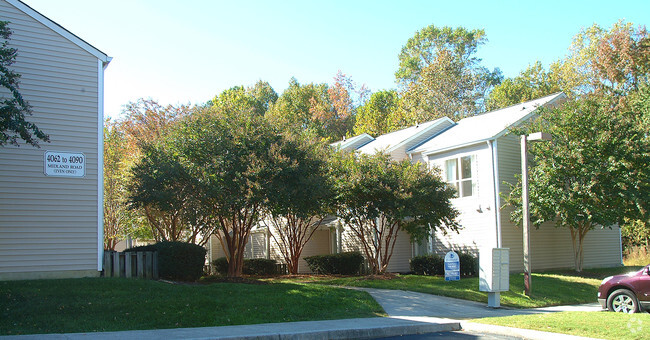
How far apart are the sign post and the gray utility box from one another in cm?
359

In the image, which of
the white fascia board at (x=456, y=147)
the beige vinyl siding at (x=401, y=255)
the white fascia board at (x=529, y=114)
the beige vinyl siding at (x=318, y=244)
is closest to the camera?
the white fascia board at (x=529, y=114)

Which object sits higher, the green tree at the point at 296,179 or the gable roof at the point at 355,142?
the gable roof at the point at 355,142

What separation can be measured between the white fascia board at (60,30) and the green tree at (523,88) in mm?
37410

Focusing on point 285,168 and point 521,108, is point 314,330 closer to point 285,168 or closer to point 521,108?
point 285,168

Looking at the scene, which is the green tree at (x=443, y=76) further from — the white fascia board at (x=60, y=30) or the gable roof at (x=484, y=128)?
the white fascia board at (x=60, y=30)

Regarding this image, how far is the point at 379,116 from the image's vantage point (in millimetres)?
50719

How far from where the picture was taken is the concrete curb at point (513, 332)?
406 inches

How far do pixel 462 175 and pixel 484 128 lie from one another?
2474 millimetres

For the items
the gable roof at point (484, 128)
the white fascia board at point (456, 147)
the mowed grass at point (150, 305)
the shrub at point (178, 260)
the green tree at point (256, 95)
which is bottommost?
the mowed grass at point (150, 305)

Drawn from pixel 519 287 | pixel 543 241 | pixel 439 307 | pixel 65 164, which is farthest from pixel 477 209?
pixel 65 164

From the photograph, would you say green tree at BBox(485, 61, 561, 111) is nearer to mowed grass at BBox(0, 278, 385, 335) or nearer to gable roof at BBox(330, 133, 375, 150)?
gable roof at BBox(330, 133, 375, 150)

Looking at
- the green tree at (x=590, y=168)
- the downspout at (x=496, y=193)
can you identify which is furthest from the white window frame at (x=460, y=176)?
the green tree at (x=590, y=168)

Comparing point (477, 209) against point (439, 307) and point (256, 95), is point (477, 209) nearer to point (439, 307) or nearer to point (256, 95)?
point (439, 307)

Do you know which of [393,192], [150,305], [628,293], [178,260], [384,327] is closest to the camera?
[384,327]
